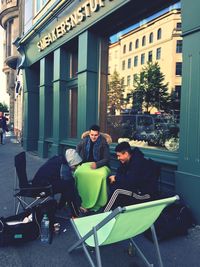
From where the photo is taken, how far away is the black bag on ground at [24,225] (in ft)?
11.5

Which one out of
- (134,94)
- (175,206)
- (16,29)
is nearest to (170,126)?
(134,94)

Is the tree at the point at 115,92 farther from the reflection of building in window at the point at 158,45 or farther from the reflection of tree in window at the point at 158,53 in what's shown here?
the reflection of tree in window at the point at 158,53

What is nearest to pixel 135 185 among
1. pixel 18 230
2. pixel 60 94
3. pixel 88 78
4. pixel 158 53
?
pixel 18 230

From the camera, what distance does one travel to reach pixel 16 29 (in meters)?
23.6

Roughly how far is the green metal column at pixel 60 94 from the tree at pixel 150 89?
338cm

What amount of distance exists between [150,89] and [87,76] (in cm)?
196

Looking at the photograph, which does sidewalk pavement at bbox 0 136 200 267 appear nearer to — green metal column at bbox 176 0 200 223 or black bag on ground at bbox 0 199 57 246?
black bag on ground at bbox 0 199 57 246

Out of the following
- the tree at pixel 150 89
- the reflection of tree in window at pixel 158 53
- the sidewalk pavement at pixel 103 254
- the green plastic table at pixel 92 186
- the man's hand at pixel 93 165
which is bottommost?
the sidewalk pavement at pixel 103 254

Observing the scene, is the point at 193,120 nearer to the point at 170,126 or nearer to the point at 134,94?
the point at 170,126

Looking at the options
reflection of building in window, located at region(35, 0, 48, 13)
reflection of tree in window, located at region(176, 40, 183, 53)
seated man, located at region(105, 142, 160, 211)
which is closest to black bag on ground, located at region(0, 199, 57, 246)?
seated man, located at region(105, 142, 160, 211)

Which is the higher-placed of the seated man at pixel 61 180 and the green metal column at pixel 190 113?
the green metal column at pixel 190 113

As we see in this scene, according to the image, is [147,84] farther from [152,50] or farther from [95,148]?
[95,148]

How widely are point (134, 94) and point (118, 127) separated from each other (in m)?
1.01

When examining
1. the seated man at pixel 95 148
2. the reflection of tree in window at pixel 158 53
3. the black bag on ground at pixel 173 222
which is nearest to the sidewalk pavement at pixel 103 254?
the black bag on ground at pixel 173 222
